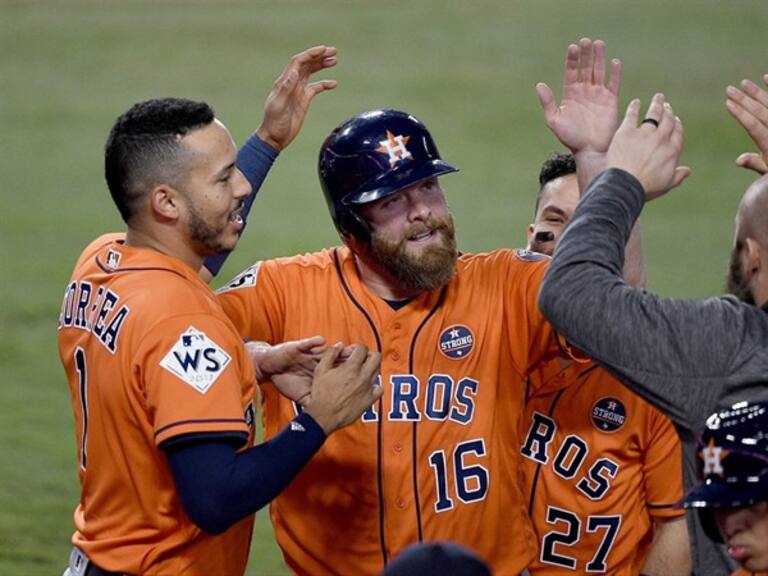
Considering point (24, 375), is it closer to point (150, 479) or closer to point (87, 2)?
point (150, 479)

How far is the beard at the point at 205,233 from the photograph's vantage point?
3.27 meters

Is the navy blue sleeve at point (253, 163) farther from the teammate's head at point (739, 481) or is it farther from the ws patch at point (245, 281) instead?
the teammate's head at point (739, 481)

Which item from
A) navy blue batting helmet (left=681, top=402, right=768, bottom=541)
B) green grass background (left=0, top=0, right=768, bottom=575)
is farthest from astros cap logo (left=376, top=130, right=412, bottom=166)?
green grass background (left=0, top=0, right=768, bottom=575)

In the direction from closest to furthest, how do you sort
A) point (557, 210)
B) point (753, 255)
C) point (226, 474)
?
point (753, 255), point (226, 474), point (557, 210)

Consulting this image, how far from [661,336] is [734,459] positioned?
1.00ft

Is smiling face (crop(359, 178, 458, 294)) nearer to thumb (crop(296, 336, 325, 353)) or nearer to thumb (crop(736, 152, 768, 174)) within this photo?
thumb (crop(296, 336, 325, 353))

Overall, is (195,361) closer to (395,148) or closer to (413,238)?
(413,238)

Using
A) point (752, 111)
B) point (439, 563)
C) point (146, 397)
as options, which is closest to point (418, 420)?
point (146, 397)

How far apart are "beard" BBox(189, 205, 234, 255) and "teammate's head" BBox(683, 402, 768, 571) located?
4.43 ft

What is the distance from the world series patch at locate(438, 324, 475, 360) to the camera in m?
3.68

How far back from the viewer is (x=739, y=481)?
2418 millimetres

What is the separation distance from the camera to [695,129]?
41.5 ft

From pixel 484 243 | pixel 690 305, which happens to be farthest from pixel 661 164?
pixel 484 243

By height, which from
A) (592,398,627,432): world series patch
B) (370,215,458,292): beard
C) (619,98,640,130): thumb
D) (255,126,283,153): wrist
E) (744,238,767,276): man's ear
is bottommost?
(592,398,627,432): world series patch
